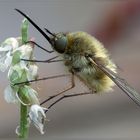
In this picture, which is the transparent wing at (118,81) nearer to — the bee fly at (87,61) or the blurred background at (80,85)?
the bee fly at (87,61)

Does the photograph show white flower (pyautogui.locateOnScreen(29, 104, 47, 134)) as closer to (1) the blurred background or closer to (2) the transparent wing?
(2) the transparent wing

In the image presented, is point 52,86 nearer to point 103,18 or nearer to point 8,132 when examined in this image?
point 8,132

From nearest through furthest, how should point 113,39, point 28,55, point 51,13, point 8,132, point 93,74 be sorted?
point 28,55
point 93,74
point 8,132
point 113,39
point 51,13

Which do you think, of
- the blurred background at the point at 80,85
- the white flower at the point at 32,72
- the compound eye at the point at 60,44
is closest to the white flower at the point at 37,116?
the white flower at the point at 32,72

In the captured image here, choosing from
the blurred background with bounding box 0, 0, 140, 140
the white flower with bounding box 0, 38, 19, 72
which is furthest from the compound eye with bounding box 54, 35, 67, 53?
the blurred background with bounding box 0, 0, 140, 140

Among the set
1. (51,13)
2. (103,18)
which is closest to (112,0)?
(103,18)

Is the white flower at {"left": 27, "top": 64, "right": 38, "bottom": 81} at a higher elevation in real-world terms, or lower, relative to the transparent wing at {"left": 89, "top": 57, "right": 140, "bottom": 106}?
higher
